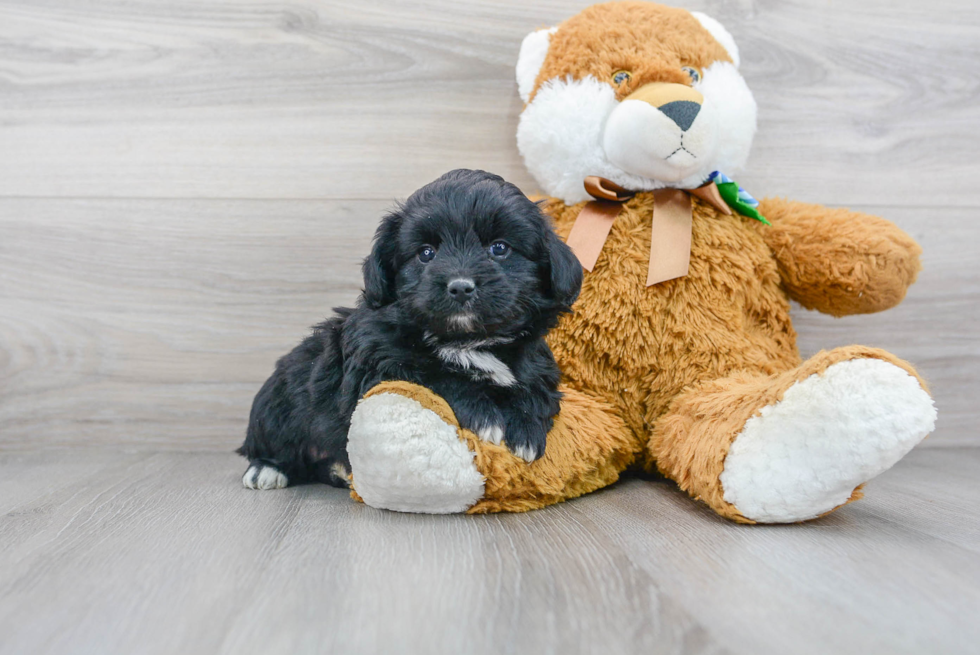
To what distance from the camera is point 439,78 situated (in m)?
1.66

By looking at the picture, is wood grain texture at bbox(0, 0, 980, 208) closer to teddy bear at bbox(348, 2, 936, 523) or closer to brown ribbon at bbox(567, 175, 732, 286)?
teddy bear at bbox(348, 2, 936, 523)

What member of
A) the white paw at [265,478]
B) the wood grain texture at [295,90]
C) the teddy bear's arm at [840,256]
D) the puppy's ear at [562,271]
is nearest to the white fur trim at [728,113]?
the teddy bear's arm at [840,256]

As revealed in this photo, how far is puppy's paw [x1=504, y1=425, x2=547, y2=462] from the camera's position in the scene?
1.08 metres

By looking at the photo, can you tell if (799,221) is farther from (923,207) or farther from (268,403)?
(268,403)

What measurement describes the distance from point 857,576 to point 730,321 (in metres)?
0.57

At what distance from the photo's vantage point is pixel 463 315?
101 centimetres

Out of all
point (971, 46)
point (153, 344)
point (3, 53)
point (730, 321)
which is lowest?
point (153, 344)

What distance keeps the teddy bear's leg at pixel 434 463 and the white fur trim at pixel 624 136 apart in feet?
1.68

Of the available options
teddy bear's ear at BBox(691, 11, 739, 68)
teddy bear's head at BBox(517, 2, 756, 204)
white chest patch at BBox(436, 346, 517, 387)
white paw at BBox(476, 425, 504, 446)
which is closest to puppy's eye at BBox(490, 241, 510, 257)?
white chest patch at BBox(436, 346, 517, 387)

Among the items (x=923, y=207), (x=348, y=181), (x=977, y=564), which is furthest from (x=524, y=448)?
(x=923, y=207)

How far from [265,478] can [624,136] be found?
3.06 ft

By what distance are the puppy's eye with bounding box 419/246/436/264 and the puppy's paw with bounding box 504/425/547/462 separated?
29 cm

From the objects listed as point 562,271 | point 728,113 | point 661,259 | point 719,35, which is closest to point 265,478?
point 562,271

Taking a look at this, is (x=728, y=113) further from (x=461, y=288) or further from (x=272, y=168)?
(x=272, y=168)
